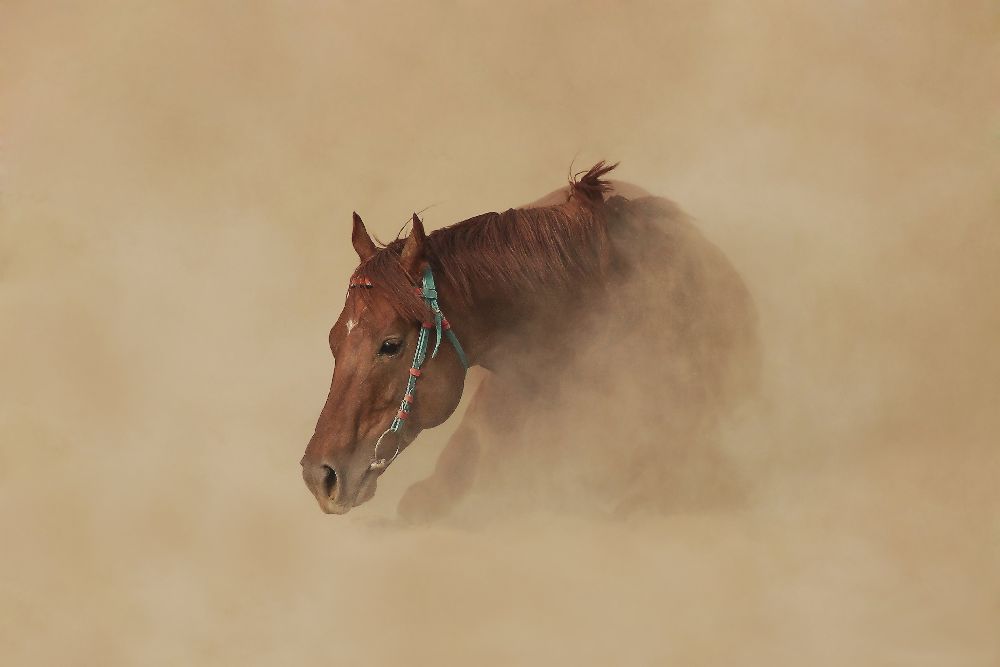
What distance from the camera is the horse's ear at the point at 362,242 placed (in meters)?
2.03

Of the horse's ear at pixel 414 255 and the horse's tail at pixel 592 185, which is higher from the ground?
the horse's tail at pixel 592 185

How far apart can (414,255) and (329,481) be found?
20.0 inches

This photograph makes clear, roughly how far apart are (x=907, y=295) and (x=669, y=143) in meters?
0.68

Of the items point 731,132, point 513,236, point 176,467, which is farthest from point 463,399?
point 731,132

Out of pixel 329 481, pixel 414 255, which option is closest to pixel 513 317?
pixel 414 255

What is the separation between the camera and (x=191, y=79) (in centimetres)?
242

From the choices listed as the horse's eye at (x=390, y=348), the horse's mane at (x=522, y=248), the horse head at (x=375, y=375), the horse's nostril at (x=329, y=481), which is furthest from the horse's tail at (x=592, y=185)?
the horse's nostril at (x=329, y=481)

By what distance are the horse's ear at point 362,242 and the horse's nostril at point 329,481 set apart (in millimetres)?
455

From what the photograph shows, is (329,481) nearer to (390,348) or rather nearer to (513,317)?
(390,348)

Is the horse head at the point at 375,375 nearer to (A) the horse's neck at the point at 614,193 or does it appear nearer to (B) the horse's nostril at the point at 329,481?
(B) the horse's nostril at the point at 329,481

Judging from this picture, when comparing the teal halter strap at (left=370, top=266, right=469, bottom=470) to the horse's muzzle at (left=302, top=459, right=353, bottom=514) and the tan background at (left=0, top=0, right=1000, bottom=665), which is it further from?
the tan background at (left=0, top=0, right=1000, bottom=665)

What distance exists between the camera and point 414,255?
1946mm

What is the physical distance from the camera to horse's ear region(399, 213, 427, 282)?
1935 mm

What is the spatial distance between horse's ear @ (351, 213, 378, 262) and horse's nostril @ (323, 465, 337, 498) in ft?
1.49
